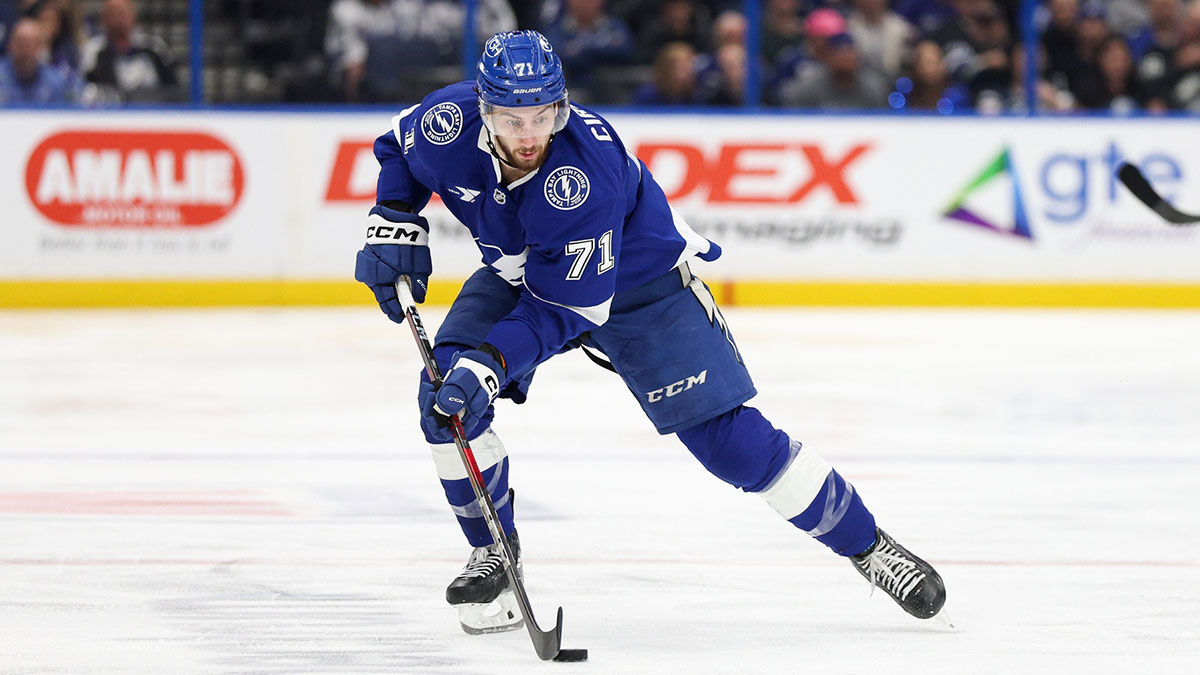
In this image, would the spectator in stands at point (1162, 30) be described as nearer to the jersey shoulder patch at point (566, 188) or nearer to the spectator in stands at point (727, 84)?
the spectator in stands at point (727, 84)

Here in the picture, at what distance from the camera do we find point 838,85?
887 cm

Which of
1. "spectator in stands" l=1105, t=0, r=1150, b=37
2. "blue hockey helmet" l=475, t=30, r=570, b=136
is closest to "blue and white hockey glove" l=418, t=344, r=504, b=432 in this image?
"blue hockey helmet" l=475, t=30, r=570, b=136

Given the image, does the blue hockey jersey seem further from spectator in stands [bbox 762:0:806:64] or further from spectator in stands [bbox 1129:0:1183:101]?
spectator in stands [bbox 1129:0:1183:101]

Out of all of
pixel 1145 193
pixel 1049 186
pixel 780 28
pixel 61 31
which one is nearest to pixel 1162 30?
pixel 1049 186

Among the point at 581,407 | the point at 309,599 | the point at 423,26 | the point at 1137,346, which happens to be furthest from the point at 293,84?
the point at 309,599

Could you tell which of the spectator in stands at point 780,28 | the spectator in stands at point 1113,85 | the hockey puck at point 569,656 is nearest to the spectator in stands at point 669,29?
the spectator in stands at point 780,28

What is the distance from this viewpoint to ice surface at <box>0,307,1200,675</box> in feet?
9.62

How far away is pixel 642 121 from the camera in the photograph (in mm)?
8773

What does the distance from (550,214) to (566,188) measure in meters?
0.05

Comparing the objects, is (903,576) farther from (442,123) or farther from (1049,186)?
(1049,186)

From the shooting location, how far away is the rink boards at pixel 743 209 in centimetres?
852

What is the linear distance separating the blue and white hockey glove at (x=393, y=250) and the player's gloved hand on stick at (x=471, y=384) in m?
0.28

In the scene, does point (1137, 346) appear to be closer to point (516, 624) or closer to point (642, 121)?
point (642, 121)

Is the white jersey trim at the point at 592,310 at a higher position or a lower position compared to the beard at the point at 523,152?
lower
